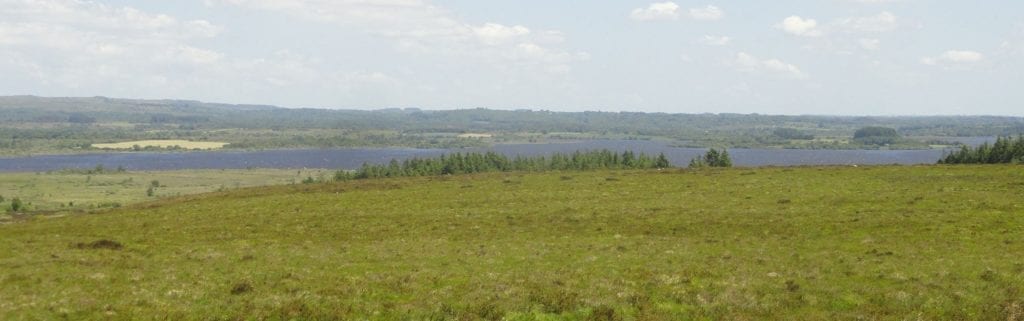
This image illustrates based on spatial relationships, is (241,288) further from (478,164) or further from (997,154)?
(478,164)

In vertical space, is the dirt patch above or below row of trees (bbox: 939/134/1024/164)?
below

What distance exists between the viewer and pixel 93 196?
190000 mm

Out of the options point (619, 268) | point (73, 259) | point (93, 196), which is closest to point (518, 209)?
point (619, 268)

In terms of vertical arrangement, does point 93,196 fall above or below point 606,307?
below

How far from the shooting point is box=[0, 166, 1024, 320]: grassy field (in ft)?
74.0

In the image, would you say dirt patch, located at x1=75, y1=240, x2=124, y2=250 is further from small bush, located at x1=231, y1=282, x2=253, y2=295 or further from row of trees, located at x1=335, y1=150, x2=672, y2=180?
row of trees, located at x1=335, y1=150, x2=672, y2=180

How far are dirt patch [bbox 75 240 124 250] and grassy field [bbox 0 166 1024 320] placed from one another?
1.96ft

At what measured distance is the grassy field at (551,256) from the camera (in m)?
22.6

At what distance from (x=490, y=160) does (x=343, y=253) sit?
11996 centimetres

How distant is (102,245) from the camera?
1486 inches

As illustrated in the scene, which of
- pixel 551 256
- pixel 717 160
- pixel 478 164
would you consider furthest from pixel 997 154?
pixel 551 256

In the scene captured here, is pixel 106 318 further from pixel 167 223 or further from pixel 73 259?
pixel 167 223

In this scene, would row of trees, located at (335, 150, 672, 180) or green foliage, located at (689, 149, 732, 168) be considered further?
row of trees, located at (335, 150, 672, 180)

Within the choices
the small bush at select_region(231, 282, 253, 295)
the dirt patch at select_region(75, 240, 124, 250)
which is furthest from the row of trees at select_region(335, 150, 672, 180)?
the small bush at select_region(231, 282, 253, 295)
